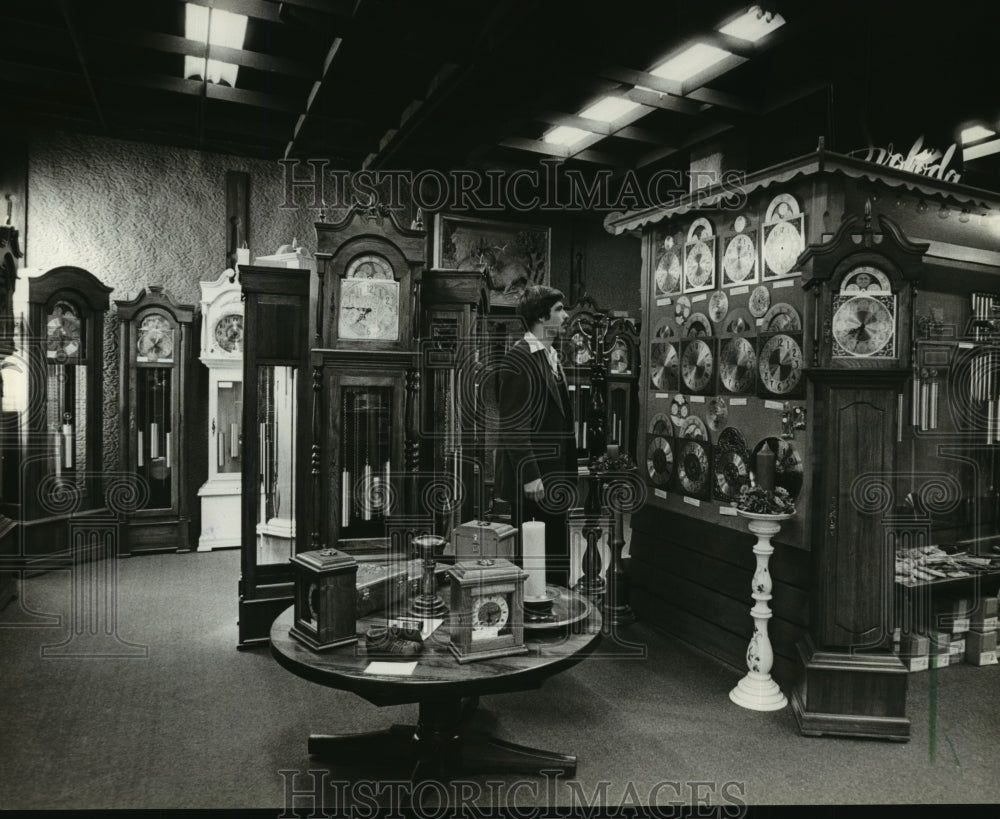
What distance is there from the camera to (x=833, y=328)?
3201mm

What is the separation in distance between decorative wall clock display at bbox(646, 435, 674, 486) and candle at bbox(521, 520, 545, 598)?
7.00 feet

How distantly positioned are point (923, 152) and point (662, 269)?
1608 millimetres

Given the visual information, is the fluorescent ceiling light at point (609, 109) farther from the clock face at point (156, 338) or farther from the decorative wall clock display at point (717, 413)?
the clock face at point (156, 338)

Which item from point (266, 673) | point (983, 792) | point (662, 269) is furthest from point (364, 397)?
point (983, 792)

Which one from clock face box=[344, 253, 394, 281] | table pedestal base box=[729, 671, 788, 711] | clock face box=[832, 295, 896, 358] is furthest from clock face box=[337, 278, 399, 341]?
table pedestal base box=[729, 671, 788, 711]

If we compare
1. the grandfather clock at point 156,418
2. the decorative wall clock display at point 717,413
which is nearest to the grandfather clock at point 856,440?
the decorative wall clock display at point 717,413

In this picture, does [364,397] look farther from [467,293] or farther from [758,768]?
[758,768]

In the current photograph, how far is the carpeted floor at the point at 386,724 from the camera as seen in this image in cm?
261

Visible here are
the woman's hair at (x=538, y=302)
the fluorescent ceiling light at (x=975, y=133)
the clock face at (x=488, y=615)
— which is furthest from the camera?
the fluorescent ceiling light at (x=975, y=133)

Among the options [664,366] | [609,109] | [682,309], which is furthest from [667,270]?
[609,109]

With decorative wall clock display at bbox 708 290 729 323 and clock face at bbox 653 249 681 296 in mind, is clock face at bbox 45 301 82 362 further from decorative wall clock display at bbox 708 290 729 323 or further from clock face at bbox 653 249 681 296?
decorative wall clock display at bbox 708 290 729 323

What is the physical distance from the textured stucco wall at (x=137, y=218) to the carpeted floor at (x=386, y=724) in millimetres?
2827

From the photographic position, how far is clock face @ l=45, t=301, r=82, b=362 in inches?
221

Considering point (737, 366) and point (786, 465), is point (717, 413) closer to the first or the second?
point (737, 366)
